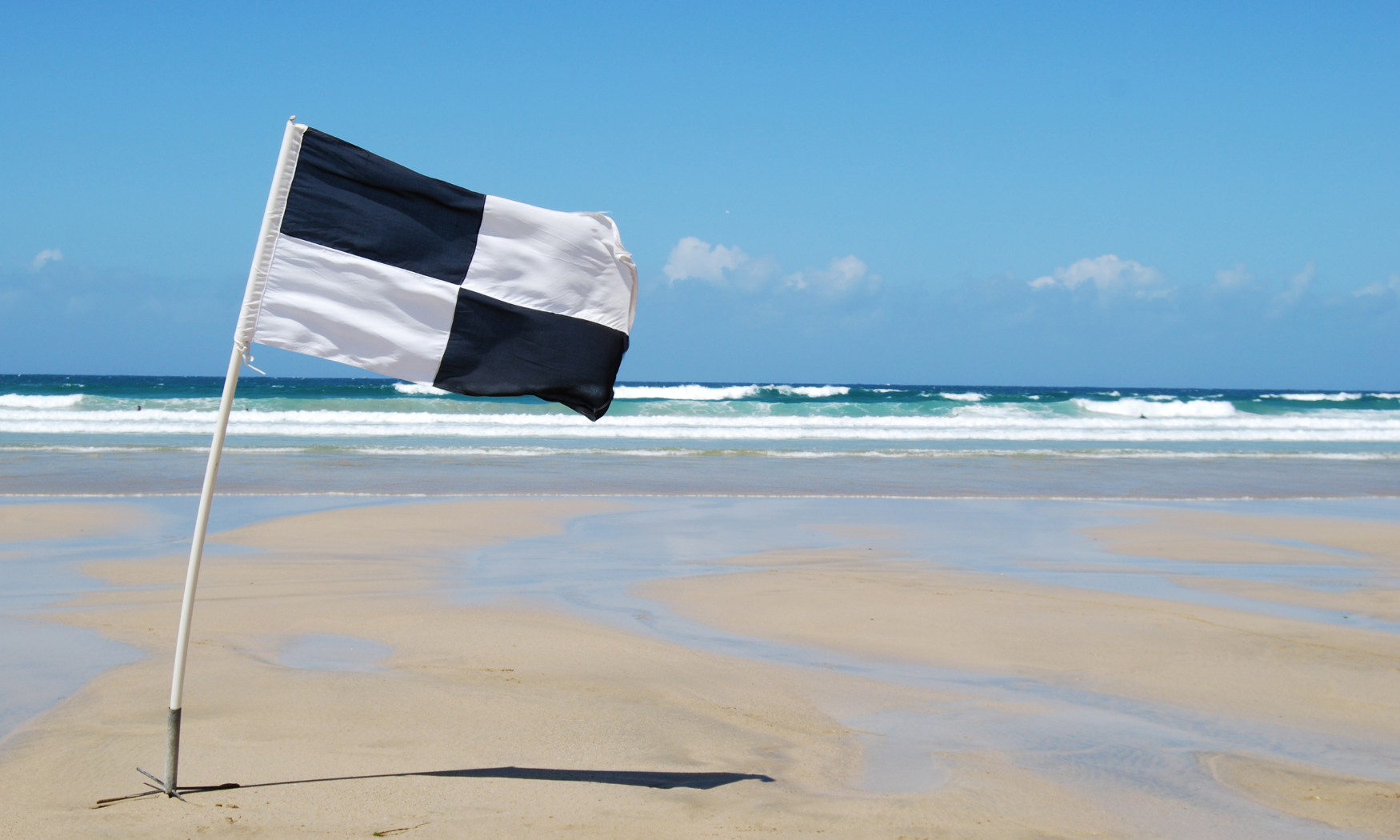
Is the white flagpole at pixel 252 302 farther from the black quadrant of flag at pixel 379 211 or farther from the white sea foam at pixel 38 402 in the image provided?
the white sea foam at pixel 38 402

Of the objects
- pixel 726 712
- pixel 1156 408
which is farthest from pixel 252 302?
pixel 1156 408

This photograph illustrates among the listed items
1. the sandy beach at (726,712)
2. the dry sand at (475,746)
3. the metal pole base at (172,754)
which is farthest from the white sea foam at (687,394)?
the metal pole base at (172,754)

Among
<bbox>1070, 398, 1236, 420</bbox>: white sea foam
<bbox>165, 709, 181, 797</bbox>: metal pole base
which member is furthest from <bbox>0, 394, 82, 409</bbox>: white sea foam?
<bbox>1070, 398, 1236, 420</bbox>: white sea foam

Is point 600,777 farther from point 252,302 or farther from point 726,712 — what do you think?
point 252,302

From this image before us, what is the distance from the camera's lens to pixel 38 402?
43.2m

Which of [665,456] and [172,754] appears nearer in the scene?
[172,754]

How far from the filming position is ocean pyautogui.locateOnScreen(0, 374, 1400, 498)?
14789 mm

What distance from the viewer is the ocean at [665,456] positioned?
14.8 metres

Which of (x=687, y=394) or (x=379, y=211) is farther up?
(x=379, y=211)

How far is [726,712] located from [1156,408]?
5459 cm

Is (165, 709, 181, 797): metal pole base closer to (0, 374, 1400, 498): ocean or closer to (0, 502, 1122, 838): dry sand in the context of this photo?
(0, 502, 1122, 838): dry sand

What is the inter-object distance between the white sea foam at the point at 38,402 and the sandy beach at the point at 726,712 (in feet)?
131

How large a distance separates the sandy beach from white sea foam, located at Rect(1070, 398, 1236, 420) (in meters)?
46.1

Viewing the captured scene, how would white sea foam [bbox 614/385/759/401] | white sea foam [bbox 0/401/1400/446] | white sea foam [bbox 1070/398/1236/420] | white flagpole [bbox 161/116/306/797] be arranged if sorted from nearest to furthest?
white flagpole [bbox 161/116/306/797]
white sea foam [bbox 0/401/1400/446]
white sea foam [bbox 1070/398/1236/420]
white sea foam [bbox 614/385/759/401]
